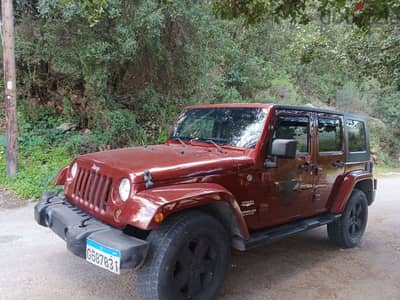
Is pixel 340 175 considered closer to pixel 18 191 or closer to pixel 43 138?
pixel 18 191

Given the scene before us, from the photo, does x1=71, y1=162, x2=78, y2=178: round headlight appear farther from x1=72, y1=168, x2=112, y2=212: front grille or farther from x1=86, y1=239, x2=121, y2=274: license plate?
x1=86, y1=239, x2=121, y2=274: license plate

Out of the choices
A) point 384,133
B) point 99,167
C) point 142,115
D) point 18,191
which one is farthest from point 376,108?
point 99,167

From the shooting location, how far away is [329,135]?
4.76 meters

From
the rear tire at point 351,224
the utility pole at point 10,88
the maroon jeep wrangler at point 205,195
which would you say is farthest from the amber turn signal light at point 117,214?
the utility pole at point 10,88

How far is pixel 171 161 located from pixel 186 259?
843 millimetres

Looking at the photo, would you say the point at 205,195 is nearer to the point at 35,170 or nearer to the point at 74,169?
the point at 74,169

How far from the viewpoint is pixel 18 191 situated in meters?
6.82

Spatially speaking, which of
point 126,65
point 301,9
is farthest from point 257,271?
point 126,65

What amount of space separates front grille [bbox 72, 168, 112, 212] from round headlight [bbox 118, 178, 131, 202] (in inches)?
6.4

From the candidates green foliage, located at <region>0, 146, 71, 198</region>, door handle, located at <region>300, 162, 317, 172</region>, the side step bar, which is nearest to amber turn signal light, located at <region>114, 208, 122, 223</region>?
the side step bar

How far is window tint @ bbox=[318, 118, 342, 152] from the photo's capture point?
459 centimetres

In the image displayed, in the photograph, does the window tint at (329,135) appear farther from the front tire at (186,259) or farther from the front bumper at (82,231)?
the front bumper at (82,231)

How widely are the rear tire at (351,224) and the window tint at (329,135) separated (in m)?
0.80

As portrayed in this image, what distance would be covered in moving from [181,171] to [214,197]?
0.36m
